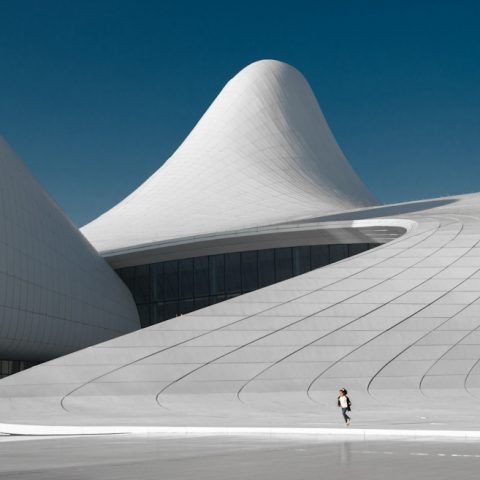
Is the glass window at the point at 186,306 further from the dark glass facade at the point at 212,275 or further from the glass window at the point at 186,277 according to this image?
the glass window at the point at 186,277

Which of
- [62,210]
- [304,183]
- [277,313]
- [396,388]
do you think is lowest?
[396,388]

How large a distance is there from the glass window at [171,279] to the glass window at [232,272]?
246 centimetres

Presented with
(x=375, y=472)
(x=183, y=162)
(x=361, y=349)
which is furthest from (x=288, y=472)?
(x=183, y=162)

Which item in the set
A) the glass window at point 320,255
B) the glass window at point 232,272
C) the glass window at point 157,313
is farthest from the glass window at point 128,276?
the glass window at point 320,255

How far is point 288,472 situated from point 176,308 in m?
28.8

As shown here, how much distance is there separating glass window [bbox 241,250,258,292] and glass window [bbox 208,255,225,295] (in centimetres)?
99

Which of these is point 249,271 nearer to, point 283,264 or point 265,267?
point 265,267

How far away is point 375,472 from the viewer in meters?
7.38

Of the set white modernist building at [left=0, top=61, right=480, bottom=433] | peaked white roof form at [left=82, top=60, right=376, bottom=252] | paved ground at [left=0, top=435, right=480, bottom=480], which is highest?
peaked white roof form at [left=82, top=60, right=376, bottom=252]

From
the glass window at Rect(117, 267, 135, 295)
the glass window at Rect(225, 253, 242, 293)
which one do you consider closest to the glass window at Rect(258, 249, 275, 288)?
the glass window at Rect(225, 253, 242, 293)

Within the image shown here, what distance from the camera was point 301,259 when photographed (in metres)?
34.1

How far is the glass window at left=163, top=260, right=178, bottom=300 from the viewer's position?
3600 cm

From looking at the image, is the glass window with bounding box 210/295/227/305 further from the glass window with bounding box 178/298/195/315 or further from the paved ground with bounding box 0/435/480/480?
the paved ground with bounding box 0/435/480/480

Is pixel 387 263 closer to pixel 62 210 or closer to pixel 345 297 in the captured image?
pixel 345 297
